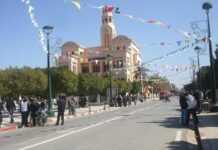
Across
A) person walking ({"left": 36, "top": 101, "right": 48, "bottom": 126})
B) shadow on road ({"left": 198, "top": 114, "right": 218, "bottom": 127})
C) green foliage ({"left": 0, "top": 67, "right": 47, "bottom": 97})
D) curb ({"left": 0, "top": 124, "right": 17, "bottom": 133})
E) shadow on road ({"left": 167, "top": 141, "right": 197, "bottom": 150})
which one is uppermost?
green foliage ({"left": 0, "top": 67, "right": 47, "bottom": 97})

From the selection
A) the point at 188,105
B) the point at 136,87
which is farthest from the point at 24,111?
the point at 136,87

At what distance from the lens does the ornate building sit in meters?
125

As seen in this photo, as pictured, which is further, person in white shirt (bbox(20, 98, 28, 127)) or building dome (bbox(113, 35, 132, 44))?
building dome (bbox(113, 35, 132, 44))

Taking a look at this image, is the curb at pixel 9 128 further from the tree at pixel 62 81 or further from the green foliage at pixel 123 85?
the green foliage at pixel 123 85

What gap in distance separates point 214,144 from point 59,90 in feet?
232

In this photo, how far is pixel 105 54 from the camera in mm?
118625

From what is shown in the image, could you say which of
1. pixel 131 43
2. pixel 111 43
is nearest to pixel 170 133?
pixel 111 43

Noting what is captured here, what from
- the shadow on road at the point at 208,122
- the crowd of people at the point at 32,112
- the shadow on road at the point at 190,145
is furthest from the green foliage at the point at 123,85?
the shadow on road at the point at 190,145

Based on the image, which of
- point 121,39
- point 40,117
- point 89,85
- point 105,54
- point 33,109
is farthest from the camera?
point 121,39

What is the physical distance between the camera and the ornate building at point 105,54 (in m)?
125

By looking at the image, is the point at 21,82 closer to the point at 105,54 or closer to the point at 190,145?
the point at 105,54

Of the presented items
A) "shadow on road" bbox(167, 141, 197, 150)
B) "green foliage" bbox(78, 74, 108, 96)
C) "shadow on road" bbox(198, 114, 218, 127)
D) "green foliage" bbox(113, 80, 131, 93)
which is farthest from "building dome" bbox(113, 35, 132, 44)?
"shadow on road" bbox(167, 141, 197, 150)

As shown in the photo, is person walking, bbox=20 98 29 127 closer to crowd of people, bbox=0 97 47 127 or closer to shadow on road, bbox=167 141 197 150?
crowd of people, bbox=0 97 47 127

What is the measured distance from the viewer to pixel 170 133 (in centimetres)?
2102
